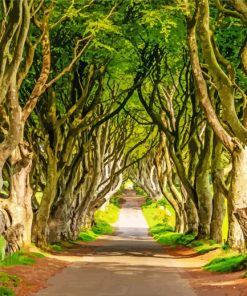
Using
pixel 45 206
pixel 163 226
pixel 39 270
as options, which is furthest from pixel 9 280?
pixel 163 226

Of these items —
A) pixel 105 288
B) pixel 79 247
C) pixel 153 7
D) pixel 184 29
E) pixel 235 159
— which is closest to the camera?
pixel 105 288

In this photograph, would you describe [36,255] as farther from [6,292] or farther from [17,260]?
[6,292]

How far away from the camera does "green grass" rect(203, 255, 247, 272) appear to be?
1953 cm

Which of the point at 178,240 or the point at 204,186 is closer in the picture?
the point at 204,186

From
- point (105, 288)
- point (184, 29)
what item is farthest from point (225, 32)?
point (105, 288)

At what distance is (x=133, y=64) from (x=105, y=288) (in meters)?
14.3

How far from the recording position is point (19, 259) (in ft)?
66.8

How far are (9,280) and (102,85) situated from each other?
46.2 feet

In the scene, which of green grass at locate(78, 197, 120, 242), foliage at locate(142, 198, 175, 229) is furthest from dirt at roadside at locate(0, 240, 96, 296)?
foliage at locate(142, 198, 175, 229)

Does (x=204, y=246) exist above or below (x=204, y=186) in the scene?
below

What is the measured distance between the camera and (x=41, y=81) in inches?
769

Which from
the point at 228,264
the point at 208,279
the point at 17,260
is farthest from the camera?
the point at 228,264

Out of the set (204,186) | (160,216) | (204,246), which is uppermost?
(204,186)

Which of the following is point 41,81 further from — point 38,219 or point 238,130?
point 38,219
